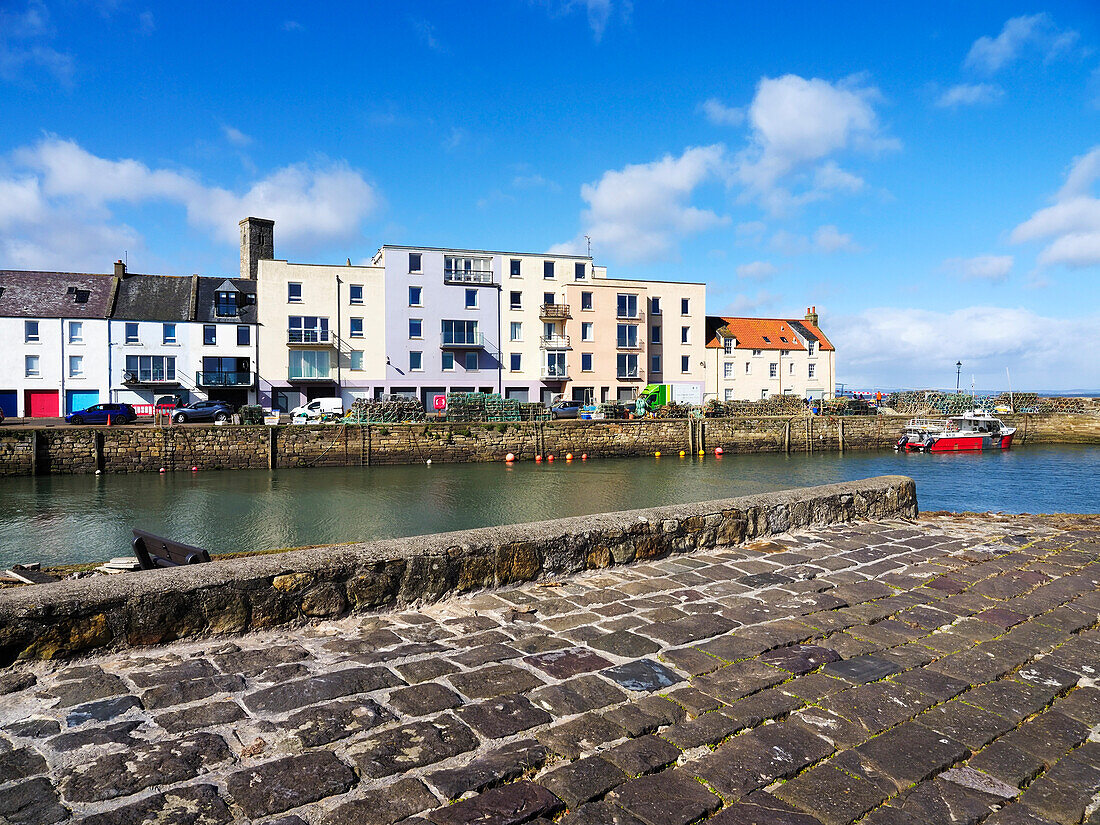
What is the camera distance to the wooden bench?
5.16 m

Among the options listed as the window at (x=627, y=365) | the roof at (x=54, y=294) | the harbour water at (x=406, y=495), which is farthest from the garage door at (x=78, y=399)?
the window at (x=627, y=365)

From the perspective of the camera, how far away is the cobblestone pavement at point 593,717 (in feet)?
7.98

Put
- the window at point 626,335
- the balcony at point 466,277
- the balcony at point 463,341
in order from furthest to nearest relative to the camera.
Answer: the window at point 626,335, the balcony at point 466,277, the balcony at point 463,341

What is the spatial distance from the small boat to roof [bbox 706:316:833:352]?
1483cm

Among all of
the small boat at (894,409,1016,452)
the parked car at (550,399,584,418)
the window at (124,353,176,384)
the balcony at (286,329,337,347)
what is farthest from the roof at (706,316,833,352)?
the window at (124,353,176,384)

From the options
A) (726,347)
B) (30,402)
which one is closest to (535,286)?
(726,347)

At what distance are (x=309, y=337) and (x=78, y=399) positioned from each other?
15139 millimetres

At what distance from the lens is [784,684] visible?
3385 mm

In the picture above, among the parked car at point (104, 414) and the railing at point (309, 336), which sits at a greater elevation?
the railing at point (309, 336)

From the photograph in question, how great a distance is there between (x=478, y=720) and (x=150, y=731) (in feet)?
4.41

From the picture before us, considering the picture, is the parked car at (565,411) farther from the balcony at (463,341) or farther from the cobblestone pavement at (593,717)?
the cobblestone pavement at (593,717)

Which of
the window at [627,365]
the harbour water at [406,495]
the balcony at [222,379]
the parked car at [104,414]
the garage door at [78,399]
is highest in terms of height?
the window at [627,365]

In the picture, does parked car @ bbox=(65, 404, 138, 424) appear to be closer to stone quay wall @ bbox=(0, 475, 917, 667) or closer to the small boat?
stone quay wall @ bbox=(0, 475, 917, 667)

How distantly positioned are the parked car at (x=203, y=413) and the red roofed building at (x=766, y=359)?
3738 cm
